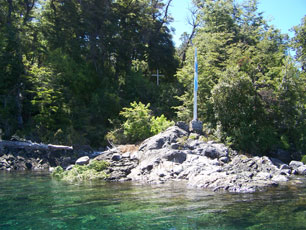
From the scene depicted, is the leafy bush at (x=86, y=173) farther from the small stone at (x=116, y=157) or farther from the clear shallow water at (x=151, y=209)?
the clear shallow water at (x=151, y=209)

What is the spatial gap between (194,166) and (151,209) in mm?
5378

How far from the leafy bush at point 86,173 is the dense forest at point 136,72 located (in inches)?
281

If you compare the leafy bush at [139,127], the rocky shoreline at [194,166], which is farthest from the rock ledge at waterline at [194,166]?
the leafy bush at [139,127]

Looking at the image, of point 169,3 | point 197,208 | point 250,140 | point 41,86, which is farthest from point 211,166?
point 169,3

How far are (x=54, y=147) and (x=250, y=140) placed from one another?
10.9m

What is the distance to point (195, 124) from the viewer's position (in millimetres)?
17109

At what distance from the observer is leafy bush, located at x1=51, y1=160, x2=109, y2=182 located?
12438mm

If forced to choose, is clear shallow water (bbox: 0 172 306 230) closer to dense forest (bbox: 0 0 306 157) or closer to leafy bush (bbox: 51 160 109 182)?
leafy bush (bbox: 51 160 109 182)

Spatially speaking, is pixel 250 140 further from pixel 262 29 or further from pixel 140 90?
pixel 262 29

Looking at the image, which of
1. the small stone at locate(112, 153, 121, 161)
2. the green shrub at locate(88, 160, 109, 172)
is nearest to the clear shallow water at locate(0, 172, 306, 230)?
the green shrub at locate(88, 160, 109, 172)

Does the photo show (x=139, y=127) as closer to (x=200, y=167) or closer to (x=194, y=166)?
(x=194, y=166)

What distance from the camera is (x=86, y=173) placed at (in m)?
12.7

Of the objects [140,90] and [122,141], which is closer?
[122,141]

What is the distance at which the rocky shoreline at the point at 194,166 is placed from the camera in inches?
384
